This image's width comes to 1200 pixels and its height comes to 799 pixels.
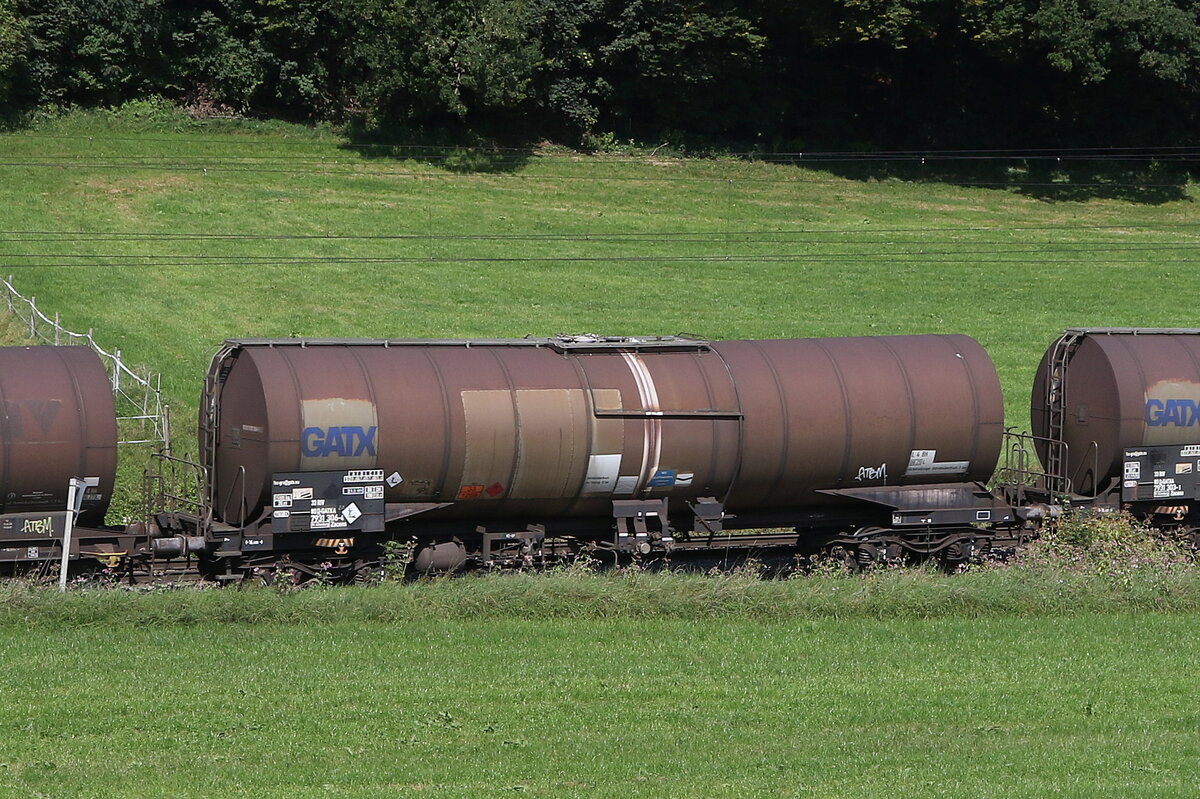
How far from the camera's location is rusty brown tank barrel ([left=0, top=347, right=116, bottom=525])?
1844cm

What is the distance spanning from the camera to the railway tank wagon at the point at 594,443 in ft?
62.7

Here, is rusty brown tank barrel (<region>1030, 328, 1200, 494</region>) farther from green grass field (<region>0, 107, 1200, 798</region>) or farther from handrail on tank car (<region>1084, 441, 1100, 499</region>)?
green grass field (<region>0, 107, 1200, 798</region>)

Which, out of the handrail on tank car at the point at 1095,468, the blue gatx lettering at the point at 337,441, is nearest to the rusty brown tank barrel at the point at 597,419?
the blue gatx lettering at the point at 337,441

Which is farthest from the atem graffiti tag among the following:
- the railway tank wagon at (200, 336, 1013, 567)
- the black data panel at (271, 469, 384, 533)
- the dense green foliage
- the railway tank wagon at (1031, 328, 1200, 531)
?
the dense green foliage

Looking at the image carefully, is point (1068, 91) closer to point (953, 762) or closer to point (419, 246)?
point (419, 246)

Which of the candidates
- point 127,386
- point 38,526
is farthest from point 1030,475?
point 127,386

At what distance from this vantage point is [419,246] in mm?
45844

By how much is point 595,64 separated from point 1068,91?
21134 mm

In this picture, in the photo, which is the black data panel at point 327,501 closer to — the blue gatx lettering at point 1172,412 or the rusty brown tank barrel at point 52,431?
the rusty brown tank barrel at point 52,431

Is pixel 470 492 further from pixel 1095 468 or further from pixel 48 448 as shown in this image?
pixel 1095 468

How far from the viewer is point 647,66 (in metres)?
59.6

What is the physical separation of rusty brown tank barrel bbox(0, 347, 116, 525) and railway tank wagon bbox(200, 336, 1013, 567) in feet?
5.15

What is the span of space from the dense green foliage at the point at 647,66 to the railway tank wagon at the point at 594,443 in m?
36.0

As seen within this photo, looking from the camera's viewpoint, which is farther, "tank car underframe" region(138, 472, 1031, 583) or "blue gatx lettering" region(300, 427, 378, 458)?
"tank car underframe" region(138, 472, 1031, 583)
